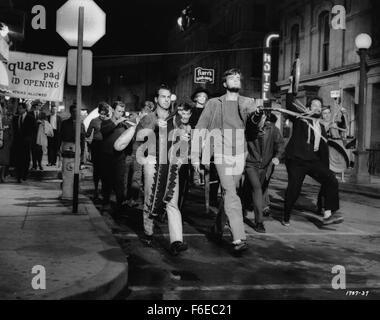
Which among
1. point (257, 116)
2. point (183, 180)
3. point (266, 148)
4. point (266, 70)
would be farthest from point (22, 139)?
point (266, 70)

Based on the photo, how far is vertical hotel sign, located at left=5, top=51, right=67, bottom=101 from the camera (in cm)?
1125

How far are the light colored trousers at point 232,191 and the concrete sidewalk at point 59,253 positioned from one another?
4.20ft

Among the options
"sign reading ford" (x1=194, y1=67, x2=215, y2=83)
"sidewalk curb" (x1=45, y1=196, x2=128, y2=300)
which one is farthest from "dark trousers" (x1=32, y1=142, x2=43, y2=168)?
"sign reading ford" (x1=194, y1=67, x2=215, y2=83)

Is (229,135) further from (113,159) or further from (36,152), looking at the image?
(36,152)

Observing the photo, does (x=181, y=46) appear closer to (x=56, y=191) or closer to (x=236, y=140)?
(x=56, y=191)

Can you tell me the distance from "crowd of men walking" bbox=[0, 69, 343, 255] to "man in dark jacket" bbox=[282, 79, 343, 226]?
1 centimetres

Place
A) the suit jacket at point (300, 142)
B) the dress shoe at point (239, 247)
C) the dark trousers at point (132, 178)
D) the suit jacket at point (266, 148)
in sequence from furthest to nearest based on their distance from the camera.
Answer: the dark trousers at point (132, 178) → the suit jacket at point (266, 148) → the suit jacket at point (300, 142) → the dress shoe at point (239, 247)

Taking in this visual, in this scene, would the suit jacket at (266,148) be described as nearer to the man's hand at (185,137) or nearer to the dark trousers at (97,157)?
the man's hand at (185,137)

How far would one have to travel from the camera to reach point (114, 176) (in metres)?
8.60

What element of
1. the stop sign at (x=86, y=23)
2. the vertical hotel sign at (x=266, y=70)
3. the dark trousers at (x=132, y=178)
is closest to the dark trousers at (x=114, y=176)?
the dark trousers at (x=132, y=178)

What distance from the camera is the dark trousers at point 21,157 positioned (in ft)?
41.7

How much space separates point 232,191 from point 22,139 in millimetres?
8389

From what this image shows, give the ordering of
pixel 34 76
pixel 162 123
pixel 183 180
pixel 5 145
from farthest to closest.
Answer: pixel 5 145, pixel 34 76, pixel 183 180, pixel 162 123
